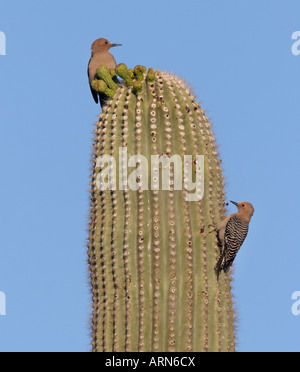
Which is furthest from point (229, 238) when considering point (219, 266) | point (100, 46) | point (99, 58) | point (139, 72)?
point (100, 46)

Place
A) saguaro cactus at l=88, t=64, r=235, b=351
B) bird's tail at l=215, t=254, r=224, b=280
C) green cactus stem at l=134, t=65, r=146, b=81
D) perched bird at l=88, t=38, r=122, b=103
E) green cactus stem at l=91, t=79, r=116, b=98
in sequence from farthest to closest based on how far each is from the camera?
perched bird at l=88, t=38, r=122, b=103
green cactus stem at l=91, t=79, r=116, b=98
green cactus stem at l=134, t=65, r=146, b=81
bird's tail at l=215, t=254, r=224, b=280
saguaro cactus at l=88, t=64, r=235, b=351

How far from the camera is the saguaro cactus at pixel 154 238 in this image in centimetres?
862

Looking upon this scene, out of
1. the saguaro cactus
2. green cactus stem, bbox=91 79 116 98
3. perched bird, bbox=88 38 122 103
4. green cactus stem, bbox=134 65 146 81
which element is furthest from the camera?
perched bird, bbox=88 38 122 103

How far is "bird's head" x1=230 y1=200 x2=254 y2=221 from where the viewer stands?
9445mm

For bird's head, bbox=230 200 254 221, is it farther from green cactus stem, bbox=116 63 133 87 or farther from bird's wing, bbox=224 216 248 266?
green cactus stem, bbox=116 63 133 87

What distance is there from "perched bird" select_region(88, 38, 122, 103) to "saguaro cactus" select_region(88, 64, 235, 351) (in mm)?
996

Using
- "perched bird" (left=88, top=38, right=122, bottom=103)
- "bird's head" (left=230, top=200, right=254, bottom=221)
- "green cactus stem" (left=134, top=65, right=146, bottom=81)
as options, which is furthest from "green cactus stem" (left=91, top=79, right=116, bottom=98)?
"bird's head" (left=230, top=200, right=254, bottom=221)

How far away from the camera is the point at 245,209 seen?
31.3 feet

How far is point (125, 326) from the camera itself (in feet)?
28.5

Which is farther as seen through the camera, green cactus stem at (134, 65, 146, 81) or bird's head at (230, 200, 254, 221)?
bird's head at (230, 200, 254, 221)

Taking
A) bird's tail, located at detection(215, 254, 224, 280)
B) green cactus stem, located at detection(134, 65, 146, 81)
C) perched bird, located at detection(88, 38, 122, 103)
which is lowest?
bird's tail, located at detection(215, 254, 224, 280)

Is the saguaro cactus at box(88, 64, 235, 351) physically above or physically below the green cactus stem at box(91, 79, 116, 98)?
below

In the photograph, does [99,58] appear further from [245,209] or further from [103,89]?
[245,209]

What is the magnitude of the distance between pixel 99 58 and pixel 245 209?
2330mm
